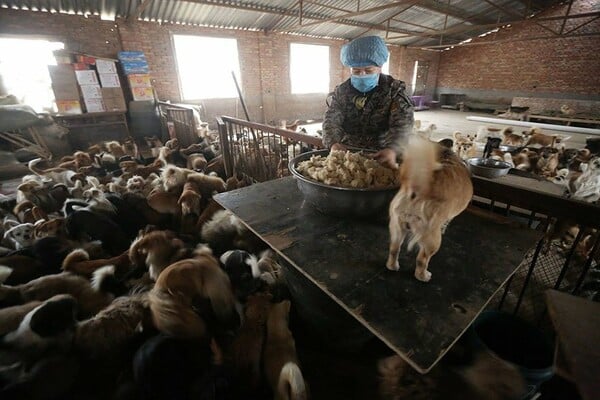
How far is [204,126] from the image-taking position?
31.2 ft

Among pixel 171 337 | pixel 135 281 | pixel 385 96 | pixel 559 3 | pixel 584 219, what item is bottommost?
pixel 135 281

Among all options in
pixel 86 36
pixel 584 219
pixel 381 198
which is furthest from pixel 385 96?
pixel 86 36

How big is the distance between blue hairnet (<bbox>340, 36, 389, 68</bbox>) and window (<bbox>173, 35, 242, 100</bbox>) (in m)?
11.5

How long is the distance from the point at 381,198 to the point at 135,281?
255 cm

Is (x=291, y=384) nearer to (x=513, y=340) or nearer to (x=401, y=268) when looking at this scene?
(x=401, y=268)

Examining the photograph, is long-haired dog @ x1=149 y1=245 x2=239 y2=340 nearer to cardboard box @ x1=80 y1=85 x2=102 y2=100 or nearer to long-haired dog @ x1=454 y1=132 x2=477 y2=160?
long-haired dog @ x1=454 y1=132 x2=477 y2=160

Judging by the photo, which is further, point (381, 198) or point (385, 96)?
point (385, 96)

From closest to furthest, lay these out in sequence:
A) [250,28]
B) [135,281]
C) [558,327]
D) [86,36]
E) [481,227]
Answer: [558,327], [481,227], [135,281], [86,36], [250,28]

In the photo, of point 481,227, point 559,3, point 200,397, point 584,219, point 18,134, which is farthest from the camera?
point 559,3

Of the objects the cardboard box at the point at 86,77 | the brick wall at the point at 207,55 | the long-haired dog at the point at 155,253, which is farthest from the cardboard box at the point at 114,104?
the long-haired dog at the point at 155,253

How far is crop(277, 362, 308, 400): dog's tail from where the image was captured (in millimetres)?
1688

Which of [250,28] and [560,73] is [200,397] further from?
[560,73]

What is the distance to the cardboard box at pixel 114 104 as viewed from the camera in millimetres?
9805

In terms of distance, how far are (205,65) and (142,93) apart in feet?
11.5
